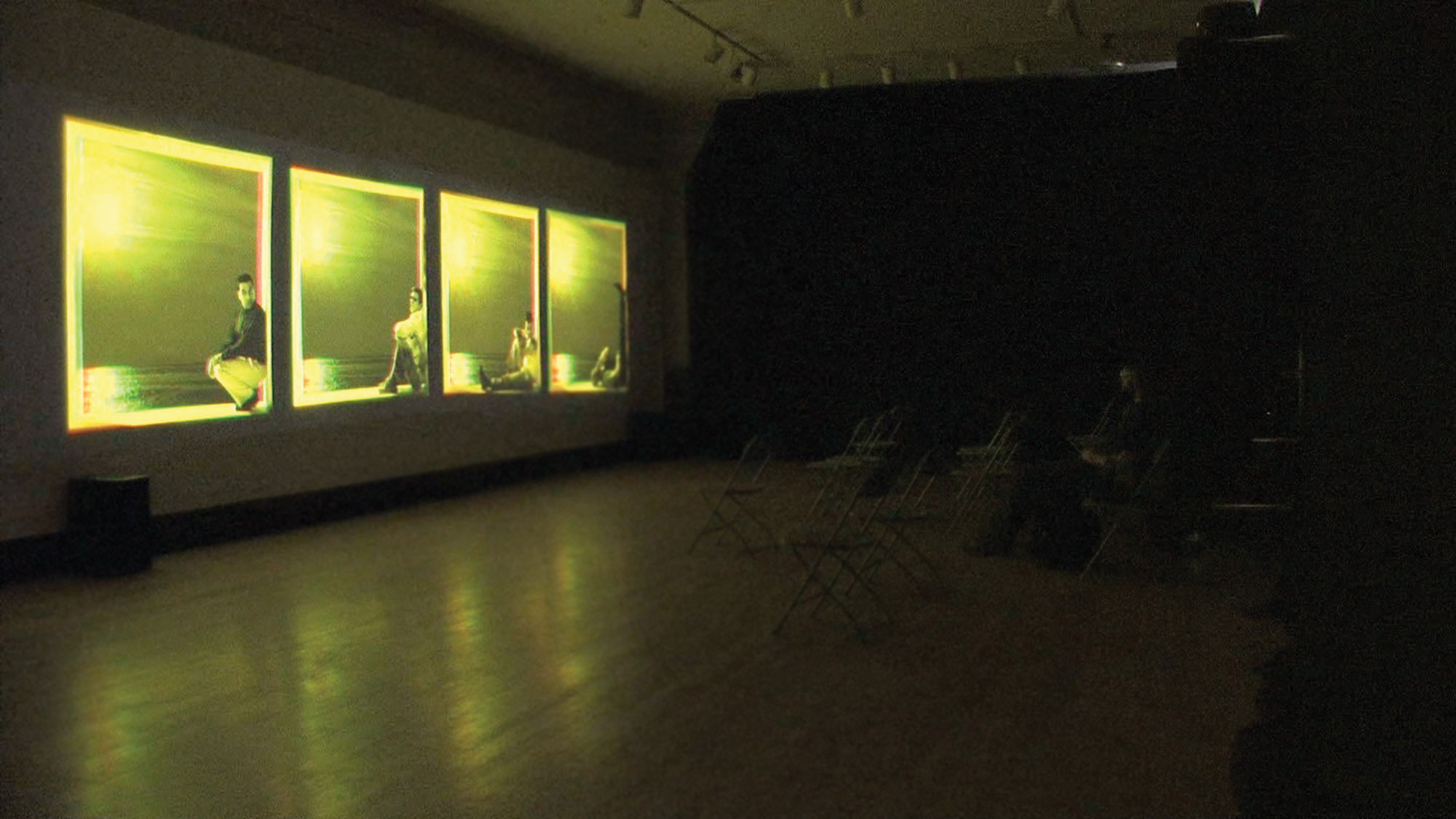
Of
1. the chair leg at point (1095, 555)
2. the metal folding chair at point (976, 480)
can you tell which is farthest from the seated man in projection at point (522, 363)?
the chair leg at point (1095, 555)

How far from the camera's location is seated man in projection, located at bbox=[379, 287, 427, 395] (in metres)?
9.45

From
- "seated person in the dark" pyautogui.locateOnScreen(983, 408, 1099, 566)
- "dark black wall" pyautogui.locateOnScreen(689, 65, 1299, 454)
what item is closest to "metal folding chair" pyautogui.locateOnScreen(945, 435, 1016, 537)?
"seated person in the dark" pyautogui.locateOnScreen(983, 408, 1099, 566)

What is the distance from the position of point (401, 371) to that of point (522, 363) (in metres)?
1.83

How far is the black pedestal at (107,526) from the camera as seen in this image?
669 centimetres

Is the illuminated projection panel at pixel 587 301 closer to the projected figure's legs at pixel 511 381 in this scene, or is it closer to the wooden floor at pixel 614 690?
the projected figure's legs at pixel 511 381

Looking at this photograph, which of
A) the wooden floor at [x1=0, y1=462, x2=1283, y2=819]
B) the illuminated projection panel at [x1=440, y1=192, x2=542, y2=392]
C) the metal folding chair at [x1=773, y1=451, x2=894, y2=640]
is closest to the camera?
the wooden floor at [x1=0, y1=462, x2=1283, y2=819]

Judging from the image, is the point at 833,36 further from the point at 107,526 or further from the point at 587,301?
the point at 107,526

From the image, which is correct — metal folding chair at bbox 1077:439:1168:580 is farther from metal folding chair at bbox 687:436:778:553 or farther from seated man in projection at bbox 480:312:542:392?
seated man in projection at bbox 480:312:542:392

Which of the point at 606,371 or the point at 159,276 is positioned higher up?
the point at 159,276

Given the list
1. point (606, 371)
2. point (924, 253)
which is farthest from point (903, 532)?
point (924, 253)

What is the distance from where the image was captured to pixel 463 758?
364 centimetres

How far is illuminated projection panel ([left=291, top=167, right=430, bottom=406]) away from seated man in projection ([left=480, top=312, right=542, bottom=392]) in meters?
1.16

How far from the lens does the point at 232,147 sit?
25.7 feet

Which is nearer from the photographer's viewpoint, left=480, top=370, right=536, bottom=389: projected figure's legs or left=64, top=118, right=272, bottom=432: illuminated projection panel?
left=64, top=118, right=272, bottom=432: illuminated projection panel
